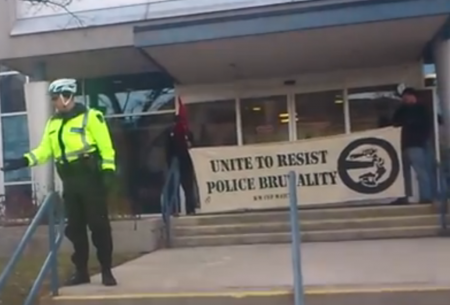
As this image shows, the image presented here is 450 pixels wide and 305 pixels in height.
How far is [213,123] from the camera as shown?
51.6 ft

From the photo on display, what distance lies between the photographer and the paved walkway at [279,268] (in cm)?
725

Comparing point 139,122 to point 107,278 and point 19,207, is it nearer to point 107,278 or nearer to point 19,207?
point 19,207

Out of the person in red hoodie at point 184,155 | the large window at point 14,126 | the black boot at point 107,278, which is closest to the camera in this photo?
the black boot at point 107,278

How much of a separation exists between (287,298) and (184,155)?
24.6 ft

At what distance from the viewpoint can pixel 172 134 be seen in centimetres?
1459

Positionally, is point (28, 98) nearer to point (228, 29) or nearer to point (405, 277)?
point (228, 29)

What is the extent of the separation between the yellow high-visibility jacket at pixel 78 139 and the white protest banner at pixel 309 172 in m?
5.40

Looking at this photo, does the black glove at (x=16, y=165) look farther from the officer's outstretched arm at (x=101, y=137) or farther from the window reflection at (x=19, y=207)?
the window reflection at (x=19, y=207)

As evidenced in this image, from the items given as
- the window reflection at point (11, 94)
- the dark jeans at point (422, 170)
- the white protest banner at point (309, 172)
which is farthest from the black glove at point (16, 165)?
the window reflection at point (11, 94)

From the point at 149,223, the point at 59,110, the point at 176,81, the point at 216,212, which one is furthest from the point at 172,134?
the point at 59,110

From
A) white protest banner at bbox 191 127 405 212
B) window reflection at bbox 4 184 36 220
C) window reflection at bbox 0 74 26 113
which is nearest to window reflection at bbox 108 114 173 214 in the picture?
window reflection at bbox 4 184 36 220

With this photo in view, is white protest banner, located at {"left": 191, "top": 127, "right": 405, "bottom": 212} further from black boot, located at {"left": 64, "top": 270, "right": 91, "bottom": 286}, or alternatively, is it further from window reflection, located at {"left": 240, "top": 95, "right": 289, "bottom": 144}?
black boot, located at {"left": 64, "top": 270, "right": 91, "bottom": 286}

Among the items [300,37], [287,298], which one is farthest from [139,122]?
[287,298]

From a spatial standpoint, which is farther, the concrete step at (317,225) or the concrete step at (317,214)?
the concrete step at (317,214)
